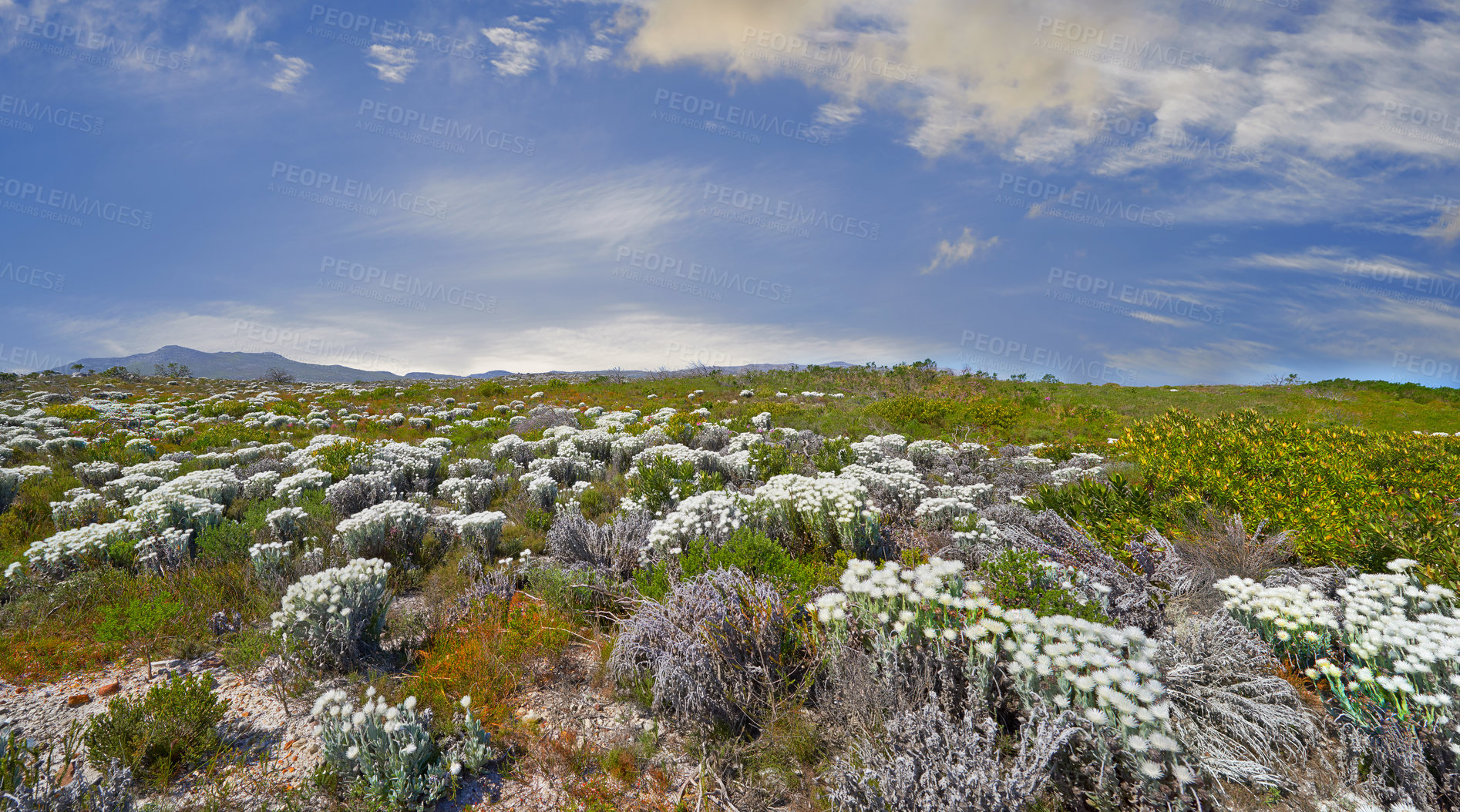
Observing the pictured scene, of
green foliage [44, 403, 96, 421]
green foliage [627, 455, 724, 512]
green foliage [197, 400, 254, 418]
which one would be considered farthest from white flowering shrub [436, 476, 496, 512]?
green foliage [44, 403, 96, 421]

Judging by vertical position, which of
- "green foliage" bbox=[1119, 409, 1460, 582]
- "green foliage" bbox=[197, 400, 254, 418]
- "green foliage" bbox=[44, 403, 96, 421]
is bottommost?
"green foliage" bbox=[44, 403, 96, 421]

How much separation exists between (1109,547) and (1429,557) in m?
2.20

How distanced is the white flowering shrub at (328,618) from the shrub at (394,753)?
1047 mm

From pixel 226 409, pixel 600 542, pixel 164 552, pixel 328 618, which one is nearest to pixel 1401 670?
pixel 600 542

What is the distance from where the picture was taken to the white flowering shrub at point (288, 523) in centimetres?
689

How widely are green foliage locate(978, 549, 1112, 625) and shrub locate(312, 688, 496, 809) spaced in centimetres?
361

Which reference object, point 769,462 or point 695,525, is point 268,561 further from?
point 769,462

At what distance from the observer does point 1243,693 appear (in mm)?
3361

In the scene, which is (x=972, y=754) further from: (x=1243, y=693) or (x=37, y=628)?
(x=37, y=628)

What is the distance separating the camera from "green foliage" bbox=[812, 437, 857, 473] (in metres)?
9.20

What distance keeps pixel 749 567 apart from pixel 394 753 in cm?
282

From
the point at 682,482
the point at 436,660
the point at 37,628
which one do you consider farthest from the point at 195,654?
the point at 682,482

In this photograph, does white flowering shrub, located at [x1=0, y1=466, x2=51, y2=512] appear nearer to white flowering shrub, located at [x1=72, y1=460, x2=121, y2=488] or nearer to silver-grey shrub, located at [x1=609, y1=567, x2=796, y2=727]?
white flowering shrub, located at [x1=72, y1=460, x2=121, y2=488]

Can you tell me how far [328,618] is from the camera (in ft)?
14.6
